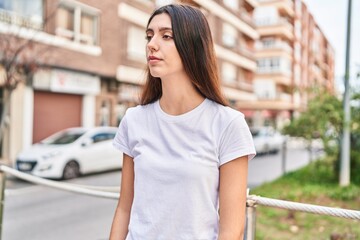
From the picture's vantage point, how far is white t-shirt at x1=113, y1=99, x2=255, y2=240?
772 mm

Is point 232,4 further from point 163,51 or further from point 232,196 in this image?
point 232,196

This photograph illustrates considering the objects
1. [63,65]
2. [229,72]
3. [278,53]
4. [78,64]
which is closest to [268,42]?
[278,53]

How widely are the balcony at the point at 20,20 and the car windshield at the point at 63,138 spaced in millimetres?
1758

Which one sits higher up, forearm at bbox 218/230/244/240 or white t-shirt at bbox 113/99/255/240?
A: white t-shirt at bbox 113/99/255/240

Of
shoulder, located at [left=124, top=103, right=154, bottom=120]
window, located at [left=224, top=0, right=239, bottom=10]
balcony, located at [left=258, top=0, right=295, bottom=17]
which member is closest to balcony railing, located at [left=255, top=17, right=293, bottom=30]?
balcony, located at [left=258, top=0, right=295, bottom=17]

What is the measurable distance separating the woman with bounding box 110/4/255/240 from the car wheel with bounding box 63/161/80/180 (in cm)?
530

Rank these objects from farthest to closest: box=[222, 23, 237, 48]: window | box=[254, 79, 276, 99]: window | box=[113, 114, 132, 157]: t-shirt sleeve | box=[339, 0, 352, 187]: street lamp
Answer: box=[254, 79, 276, 99]: window, box=[222, 23, 237, 48]: window, box=[339, 0, 352, 187]: street lamp, box=[113, 114, 132, 157]: t-shirt sleeve

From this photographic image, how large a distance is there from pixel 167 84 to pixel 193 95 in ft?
0.20

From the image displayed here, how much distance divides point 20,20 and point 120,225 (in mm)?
6016

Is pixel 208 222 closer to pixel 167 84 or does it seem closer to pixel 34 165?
pixel 167 84

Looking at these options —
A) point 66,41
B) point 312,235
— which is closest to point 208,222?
point 312,235

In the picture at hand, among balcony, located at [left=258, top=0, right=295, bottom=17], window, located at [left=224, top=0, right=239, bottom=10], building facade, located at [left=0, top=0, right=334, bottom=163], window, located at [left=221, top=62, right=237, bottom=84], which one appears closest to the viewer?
building facade, located at [left=0, top=0, right=334, bottom=163]

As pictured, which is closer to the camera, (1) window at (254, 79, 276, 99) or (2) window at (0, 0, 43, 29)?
(2) window at (0, 0, 43, 29)

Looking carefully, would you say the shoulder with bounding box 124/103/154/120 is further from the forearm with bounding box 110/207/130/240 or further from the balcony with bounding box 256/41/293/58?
the balcony with bounding box 256/41/293/58
